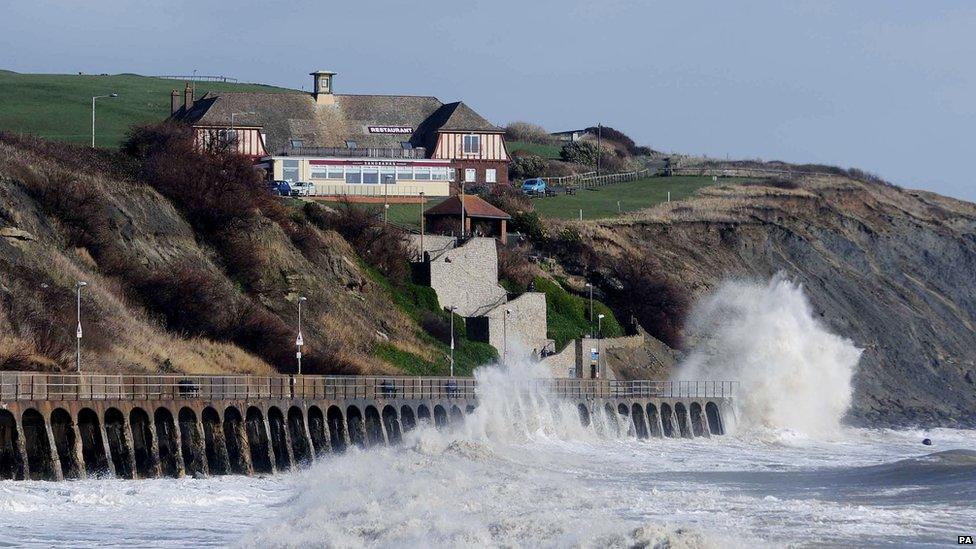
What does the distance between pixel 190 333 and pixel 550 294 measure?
28970 millimetres

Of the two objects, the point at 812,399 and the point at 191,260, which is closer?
the point at 191,260

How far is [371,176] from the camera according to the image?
96562 mm

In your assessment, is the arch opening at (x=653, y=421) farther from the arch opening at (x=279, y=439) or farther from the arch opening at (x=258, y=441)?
the arch opening at (x=258, y=441)

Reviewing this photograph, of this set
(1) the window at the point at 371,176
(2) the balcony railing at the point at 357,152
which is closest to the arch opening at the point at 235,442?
(2) the balcony railing at the point at 357,152

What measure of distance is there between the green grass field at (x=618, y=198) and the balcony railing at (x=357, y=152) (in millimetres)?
8601

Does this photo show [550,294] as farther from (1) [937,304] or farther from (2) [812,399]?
(1) [937,304]

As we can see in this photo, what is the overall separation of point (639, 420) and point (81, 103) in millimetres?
64456

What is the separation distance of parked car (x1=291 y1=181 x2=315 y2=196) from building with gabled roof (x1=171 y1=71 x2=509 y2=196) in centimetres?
151

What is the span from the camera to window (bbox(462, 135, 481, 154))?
10188 centimetres

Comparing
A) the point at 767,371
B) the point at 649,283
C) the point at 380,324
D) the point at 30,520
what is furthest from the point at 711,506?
the point at 649,283

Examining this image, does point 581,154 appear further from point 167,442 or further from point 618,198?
point 167,442

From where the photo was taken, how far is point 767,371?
275 ft

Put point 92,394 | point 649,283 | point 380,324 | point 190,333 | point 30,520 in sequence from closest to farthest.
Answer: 1. point 30,520
2. point 92,394
3. point 190,333
4. point 380,324
5. point 649,283

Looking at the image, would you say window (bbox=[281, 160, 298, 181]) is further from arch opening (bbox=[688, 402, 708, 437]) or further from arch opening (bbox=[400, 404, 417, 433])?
arch opening (bbox=[400, 404, 417, 433])
